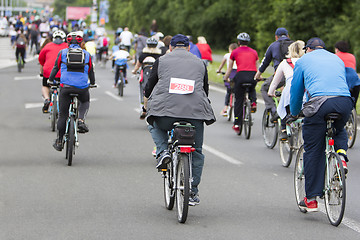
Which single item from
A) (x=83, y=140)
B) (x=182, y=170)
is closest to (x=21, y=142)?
(x=83, y=140)

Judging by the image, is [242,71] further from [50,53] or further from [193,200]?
[193,200]

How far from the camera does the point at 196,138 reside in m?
7.54

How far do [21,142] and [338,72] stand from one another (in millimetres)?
7064

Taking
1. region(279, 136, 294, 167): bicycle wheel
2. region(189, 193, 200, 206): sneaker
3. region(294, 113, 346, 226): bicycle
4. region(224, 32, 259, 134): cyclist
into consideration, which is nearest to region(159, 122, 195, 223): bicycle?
region(189, 193, 200, 206): sneaker

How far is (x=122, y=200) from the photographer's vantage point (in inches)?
330

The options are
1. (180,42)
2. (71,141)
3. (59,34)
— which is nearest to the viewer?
(180,42)

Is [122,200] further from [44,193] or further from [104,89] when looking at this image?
[104,89]

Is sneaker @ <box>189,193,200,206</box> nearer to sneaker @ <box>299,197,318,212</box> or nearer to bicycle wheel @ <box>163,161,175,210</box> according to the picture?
bicycle wheel @ <box>163,161,175,210</box>

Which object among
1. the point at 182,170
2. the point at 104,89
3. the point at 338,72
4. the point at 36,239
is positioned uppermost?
the point at 338,72

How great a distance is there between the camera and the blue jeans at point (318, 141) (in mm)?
7254

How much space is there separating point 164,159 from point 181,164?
10.0 inches

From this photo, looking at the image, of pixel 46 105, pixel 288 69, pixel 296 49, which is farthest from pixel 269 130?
pixel 46 105

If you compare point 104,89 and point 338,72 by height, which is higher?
point 338,72

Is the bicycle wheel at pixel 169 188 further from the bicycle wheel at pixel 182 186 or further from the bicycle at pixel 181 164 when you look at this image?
the bicycle wheel at pixel 182 186
